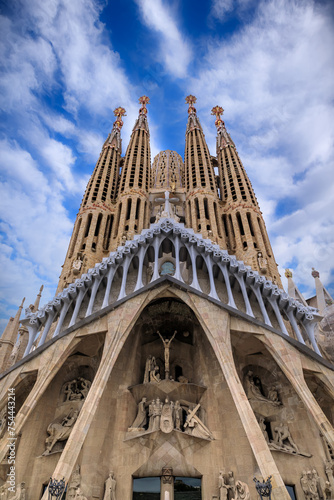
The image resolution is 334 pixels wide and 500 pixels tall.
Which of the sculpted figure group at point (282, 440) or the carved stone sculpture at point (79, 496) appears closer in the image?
the carved stone sculpture at point (79, 496)

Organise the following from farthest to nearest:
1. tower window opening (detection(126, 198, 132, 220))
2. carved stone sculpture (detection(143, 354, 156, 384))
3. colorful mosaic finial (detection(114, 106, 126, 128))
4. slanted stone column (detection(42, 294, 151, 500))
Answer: colorful mosaic finial (detection(114, 106, 126, 128)), tower window opening (detection(126, 198, 132, 220)), carved stone sculpture (detection(143, 354, 156, 384)), slanted stone column (detection(42, 294, 151, 500))

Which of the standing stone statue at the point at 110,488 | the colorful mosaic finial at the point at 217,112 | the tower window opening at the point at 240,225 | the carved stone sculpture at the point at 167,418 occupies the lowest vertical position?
the standing stone statue at the point at 110,488

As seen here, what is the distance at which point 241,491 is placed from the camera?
11562 mm

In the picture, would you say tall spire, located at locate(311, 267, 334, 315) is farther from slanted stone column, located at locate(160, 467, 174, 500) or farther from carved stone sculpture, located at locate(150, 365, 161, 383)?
slanted stone column, located at locate(160, 467, 174, 500)

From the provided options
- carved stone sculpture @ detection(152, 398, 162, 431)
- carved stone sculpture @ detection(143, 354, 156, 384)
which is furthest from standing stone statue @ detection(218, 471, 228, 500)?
carved stone sculpture @ detection(143, 354, 156, 384)

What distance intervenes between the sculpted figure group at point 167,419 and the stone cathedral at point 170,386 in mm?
55

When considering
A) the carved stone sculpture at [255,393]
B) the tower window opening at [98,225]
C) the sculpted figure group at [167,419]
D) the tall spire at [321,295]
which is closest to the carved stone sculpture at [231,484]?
the sculpted figure group at [167,419]

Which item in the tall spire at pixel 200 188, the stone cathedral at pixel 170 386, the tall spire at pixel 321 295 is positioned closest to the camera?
the stone cathedral at pixel 170 386

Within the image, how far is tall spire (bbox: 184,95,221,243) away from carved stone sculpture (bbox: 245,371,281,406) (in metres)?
9.47

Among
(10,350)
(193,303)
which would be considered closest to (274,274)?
(193,303)

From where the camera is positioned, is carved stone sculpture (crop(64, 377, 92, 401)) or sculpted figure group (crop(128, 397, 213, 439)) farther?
carved stone sculpture (crop(64, 377, 92, 401))

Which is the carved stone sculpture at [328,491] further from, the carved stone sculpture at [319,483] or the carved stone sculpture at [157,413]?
the carved stone sculpture at [157,413]

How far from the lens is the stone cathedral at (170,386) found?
12.1m

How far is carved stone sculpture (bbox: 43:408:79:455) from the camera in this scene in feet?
44.2
